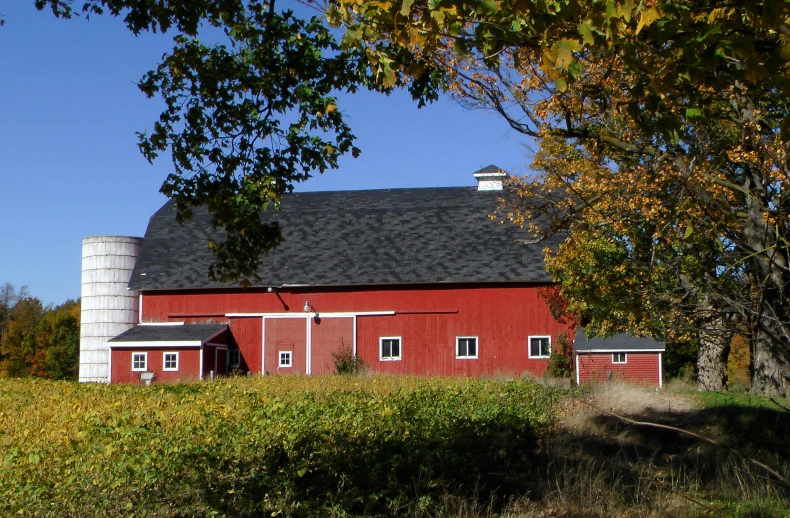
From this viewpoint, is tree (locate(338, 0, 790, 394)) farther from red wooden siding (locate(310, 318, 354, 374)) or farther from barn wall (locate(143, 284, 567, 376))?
red wooden siding (locate(310, 318, 354, 374))

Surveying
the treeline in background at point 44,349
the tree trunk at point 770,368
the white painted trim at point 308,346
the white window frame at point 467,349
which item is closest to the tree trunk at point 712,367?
the tree trunk at point 770,368

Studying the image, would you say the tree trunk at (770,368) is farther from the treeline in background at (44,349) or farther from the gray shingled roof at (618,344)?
the treeline in background at (44,349)

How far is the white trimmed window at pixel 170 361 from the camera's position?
100 ft

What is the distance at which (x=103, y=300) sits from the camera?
34.7 metres

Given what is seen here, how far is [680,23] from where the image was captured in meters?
4.60

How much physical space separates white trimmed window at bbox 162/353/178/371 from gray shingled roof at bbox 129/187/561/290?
3.06 meters

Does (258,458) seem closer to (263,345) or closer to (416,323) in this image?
(416,323)

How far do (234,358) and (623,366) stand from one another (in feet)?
46.4

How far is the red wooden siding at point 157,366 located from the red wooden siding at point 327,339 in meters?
4.21

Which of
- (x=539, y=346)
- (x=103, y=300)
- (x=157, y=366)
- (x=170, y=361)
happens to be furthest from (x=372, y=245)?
(x=103, y=300)

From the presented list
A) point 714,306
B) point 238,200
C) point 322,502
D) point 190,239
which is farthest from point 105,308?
point 322,502

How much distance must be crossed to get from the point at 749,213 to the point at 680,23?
10312mm

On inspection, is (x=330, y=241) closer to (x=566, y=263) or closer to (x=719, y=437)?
(x=566, y=263)

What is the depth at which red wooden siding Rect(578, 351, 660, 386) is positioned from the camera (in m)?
27.7
